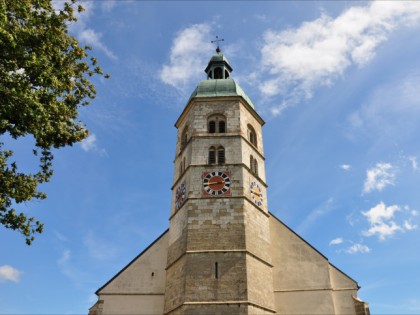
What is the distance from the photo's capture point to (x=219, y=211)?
15906 mm

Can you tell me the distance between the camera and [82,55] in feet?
34.0

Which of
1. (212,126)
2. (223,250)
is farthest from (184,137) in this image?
(223,250)

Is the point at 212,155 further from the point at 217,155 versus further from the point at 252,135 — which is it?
the point at 252,135

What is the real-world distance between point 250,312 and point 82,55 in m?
9.85

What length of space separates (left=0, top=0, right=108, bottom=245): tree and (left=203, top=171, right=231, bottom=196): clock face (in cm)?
707

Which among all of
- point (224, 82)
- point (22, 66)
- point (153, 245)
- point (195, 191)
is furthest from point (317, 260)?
point (22, 66)

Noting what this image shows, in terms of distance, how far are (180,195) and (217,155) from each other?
2.43 metres

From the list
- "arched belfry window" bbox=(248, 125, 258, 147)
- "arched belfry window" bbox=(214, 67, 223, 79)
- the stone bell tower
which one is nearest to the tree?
the stone bell tower

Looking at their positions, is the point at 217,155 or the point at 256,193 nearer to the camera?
the point at 256,193

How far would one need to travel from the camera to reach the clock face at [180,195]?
55.8 ft

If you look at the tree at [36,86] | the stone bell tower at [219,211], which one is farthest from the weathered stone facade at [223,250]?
the tree at [36,86]

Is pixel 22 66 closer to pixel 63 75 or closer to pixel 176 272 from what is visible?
pixel 63 75

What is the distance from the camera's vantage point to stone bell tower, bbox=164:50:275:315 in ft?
46.4

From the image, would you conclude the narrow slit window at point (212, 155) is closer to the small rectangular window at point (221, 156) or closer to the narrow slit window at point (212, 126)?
the small rectangular window at point (221, 156)
